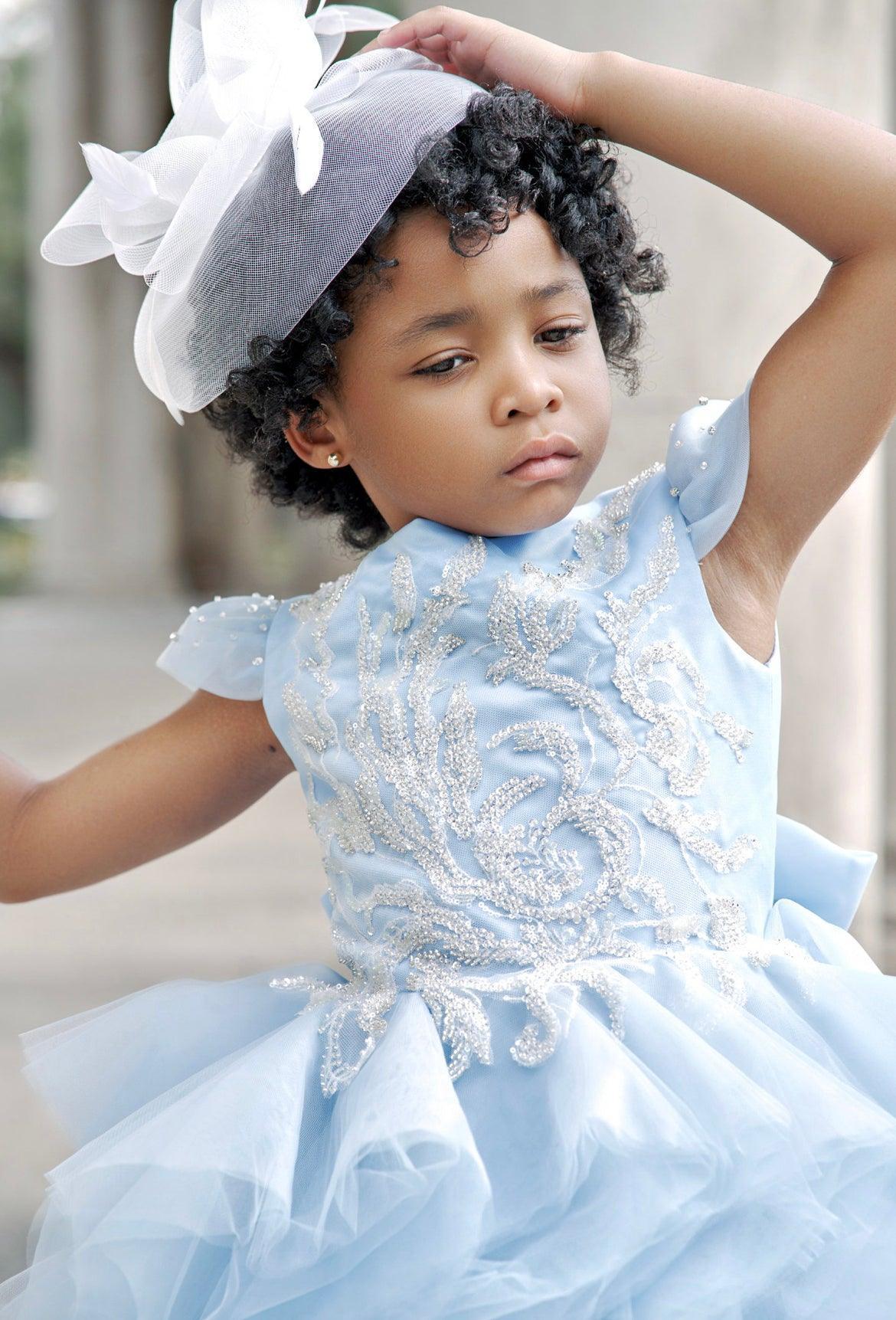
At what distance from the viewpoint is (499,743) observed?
3.98 ft

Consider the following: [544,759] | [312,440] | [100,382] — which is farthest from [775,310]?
[100,382]

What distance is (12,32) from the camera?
15.0m

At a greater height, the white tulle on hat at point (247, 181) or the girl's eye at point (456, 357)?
the white tulle on hat at point (247, 181)

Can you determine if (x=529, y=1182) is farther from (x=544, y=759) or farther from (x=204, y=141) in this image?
(x=204, y=141)

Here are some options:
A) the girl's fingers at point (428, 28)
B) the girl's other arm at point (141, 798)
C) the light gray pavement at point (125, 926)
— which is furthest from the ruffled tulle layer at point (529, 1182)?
the girl's fingers at point (428, 28)

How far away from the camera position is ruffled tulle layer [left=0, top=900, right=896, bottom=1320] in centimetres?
99

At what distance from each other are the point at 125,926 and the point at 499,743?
2.29 metres

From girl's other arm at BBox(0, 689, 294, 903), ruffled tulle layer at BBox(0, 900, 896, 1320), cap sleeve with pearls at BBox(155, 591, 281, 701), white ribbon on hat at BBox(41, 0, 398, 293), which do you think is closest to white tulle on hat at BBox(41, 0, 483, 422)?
white ribbon on hat at BBox(41, 0, 398, 293)

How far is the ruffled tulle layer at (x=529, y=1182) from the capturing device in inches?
38.8

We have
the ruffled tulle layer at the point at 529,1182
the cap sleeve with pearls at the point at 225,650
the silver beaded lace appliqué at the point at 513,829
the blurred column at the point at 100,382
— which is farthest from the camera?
the blurred column at the point at 100,382

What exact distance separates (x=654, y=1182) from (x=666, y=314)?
1.65m

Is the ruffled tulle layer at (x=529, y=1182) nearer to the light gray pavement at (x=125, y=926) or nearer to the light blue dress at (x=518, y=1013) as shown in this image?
the light blue dress at (x=518, y=1013)

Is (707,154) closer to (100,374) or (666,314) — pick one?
(666,314)

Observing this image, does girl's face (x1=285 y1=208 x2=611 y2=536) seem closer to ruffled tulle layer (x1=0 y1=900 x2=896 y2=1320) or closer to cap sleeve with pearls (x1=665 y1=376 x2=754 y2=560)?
cap sleeve with pearls (x1=665 y1=376 x2=754 y2=560)
